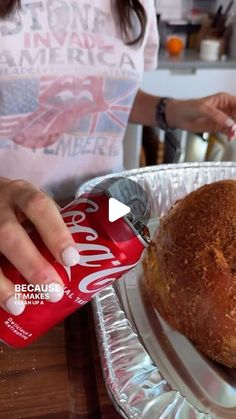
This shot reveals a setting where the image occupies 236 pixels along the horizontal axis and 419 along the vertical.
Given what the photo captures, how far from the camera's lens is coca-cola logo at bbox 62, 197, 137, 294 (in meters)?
0.42

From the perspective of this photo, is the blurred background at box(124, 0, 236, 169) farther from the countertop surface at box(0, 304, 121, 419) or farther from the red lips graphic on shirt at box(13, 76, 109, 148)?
the countertop surface at box(0, 304, 121, 419)

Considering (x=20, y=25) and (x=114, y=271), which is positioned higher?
(x=20, y=25)

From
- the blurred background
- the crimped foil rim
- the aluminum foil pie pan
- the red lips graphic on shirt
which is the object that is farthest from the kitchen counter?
the crimped foil rim

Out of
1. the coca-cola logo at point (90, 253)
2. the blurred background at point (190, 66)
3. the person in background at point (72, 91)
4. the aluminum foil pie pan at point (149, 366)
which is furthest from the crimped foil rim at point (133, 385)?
the blurred background at point (190, 66)

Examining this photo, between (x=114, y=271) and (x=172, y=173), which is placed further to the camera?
(x=172, y=173)

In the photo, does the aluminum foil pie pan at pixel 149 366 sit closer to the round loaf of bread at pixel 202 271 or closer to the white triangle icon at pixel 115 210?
the round loaf of bread at pixel 202 271

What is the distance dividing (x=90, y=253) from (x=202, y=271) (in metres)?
0.17

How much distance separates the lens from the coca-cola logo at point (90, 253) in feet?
1.38

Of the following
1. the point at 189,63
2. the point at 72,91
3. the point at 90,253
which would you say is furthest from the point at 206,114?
the point at 189,63

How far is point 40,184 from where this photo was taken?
90 centimetres

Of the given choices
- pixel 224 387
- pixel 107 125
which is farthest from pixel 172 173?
pixel 224 387

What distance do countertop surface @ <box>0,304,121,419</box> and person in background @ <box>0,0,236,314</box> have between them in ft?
1.03

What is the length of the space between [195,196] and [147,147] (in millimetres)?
1423

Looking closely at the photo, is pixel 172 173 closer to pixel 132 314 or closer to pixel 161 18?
pixel 132 314
